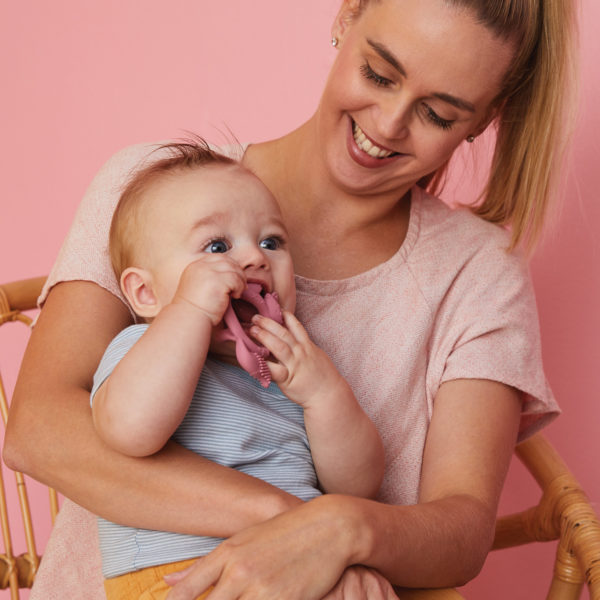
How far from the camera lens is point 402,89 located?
1.49 metres

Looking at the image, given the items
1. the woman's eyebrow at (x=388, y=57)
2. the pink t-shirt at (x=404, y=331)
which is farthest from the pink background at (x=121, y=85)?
the woman's eyebrow at (x=388, y=57)

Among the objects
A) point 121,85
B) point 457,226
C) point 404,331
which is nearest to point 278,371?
point 404,331

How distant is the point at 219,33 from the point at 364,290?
4.66 feet

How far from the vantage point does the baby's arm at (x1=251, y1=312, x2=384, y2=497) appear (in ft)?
4.13

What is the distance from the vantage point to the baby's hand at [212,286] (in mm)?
1188

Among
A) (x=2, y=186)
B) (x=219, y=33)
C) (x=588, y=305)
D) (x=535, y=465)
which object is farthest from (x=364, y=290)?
(x=2, y=186)

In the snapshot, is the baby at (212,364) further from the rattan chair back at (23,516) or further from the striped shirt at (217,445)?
the rattan chair back at (23,516)

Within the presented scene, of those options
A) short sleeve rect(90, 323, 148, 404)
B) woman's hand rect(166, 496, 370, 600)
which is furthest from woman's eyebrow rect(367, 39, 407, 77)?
woman's hand rect(166, 496, 370, 600)

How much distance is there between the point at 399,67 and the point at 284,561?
794 mm

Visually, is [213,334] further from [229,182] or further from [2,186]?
[2,186]

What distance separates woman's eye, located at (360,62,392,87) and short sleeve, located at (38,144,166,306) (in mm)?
399

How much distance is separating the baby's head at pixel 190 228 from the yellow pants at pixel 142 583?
1.18 feet

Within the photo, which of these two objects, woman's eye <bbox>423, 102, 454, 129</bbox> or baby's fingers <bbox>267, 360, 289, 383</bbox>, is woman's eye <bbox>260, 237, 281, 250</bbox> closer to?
baby's fingers <bbox>267, 360, 289, 383</bbox>

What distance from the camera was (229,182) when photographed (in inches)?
52.4
